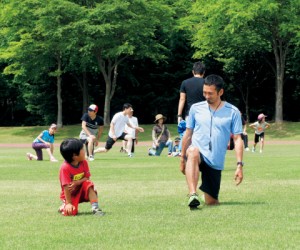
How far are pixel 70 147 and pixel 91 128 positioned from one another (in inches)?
588

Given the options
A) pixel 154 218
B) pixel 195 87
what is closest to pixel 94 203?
pixel 154 218

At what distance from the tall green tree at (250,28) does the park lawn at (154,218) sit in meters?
35.5

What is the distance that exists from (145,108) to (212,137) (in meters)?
53.8

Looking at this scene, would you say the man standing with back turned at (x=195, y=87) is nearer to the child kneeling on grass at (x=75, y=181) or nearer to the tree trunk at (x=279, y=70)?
the child kneeling on grass at (x=75, y=181)

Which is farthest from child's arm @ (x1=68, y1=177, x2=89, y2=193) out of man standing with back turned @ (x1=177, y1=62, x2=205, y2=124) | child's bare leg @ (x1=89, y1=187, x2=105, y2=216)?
man standing with back turned @ (x1=177, y1=62, x2=205, y2=124)

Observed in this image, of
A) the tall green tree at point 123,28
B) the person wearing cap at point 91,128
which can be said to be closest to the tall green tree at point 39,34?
the tall green tree at point 123,28

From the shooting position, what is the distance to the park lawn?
22.7 ft

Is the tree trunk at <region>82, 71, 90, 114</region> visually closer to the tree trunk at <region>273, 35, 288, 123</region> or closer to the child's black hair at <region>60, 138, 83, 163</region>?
the tree trunk at <region>273, 35, 288, 123</region>

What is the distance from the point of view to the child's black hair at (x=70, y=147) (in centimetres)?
897

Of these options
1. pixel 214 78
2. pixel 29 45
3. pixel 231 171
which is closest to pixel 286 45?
pixel 29 45

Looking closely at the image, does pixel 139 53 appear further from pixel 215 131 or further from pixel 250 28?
pixel 215 131

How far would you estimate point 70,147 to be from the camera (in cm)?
898

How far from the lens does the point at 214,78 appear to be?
32.0 ft

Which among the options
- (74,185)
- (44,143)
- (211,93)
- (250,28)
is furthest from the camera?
(250,28)
